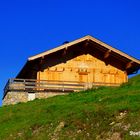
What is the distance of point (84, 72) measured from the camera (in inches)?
2010

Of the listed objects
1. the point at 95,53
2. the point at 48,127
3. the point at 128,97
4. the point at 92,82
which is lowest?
the point at 48,127

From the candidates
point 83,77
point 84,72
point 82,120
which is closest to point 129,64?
point 84,72

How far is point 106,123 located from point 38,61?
1041 inches

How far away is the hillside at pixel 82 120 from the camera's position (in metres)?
23.6

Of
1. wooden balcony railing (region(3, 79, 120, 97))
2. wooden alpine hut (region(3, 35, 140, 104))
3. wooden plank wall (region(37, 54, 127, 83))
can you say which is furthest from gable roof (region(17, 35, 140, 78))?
wooden balcony railing (region(3, 79, 120, 97))

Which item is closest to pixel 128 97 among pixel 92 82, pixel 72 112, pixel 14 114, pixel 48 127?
pixel 72 112

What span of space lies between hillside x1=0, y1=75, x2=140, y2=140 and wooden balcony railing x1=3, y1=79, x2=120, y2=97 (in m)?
14.5

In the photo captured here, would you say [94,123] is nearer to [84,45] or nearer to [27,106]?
[27,106]

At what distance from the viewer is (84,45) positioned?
169 feet

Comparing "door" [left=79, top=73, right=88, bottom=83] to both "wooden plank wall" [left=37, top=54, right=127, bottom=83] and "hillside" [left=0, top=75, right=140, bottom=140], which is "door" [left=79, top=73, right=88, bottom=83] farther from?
"hillside" [left=0, top=75, right=140, bottom=140]

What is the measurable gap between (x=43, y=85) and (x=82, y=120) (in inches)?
919

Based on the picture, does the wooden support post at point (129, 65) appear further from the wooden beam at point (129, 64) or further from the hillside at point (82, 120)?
the hillside at point (82, 120)

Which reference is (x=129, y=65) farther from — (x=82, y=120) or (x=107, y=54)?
(x=82, y=120)

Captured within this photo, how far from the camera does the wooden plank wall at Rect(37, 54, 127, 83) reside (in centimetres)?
5041
